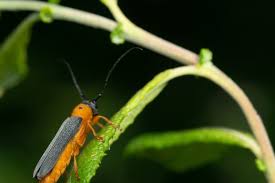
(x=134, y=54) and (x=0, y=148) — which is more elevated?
(x=134, y=54)

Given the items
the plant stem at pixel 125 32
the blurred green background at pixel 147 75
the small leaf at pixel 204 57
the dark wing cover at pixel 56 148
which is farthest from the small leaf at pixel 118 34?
the blurred green background at pixel 147 75

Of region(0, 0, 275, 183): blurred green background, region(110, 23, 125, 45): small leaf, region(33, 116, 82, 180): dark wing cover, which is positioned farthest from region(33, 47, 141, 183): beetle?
region(0, 0, 275, 183): blurred green background

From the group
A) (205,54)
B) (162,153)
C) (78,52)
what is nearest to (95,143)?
(205,54)

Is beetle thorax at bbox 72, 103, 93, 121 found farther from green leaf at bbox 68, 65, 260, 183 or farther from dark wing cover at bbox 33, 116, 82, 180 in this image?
green leaf at bbox 68, 65, 260, 183

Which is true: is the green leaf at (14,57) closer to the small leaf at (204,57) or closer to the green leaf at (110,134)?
the green leaf at (110,134)

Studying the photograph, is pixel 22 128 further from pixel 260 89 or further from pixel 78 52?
pixel 260 89
